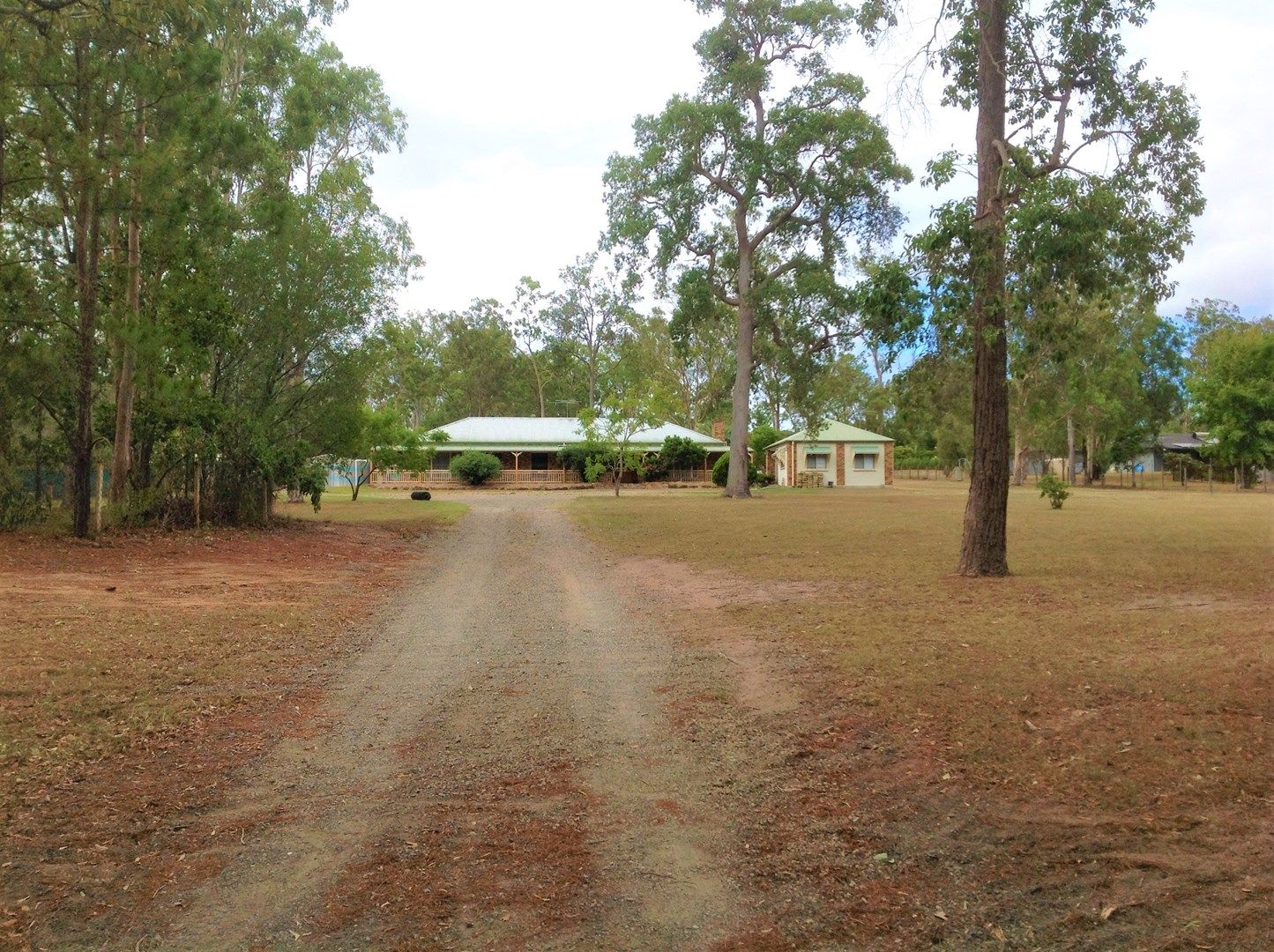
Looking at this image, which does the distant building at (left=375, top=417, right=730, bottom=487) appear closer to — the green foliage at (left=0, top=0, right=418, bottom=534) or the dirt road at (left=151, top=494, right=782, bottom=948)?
the green foliage at (left=0, top=0, right=418, bottom=534)

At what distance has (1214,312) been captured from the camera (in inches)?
2808

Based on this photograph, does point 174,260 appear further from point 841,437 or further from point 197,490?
point 841,437

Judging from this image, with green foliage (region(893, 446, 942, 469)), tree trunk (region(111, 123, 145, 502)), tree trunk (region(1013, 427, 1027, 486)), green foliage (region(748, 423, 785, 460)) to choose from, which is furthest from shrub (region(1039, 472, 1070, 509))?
green foliage (region(893, 446, 942, 469))

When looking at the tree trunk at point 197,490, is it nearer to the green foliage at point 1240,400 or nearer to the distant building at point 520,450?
the distant building at point 520,450

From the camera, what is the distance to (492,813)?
454 cm

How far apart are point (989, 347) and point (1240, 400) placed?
149 ft

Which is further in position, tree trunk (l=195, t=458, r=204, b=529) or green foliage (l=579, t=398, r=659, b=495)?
green foliage (l=579, t=398, r=659, b=495)

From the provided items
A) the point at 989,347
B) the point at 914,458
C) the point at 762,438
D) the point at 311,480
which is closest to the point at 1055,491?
the point at 989,347

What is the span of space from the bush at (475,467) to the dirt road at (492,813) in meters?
42.4

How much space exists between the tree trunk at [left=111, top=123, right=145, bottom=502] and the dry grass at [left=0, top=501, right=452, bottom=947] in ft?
12.1

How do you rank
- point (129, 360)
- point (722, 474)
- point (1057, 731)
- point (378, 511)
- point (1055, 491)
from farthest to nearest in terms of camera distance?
point (722, 474)
point (1055, 491)
point (378, 511)
point (129, 360)
point (1057, 731)

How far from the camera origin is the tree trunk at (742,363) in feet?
118

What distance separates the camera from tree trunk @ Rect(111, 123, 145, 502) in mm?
15055

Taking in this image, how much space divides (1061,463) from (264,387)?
7675 centimetres
